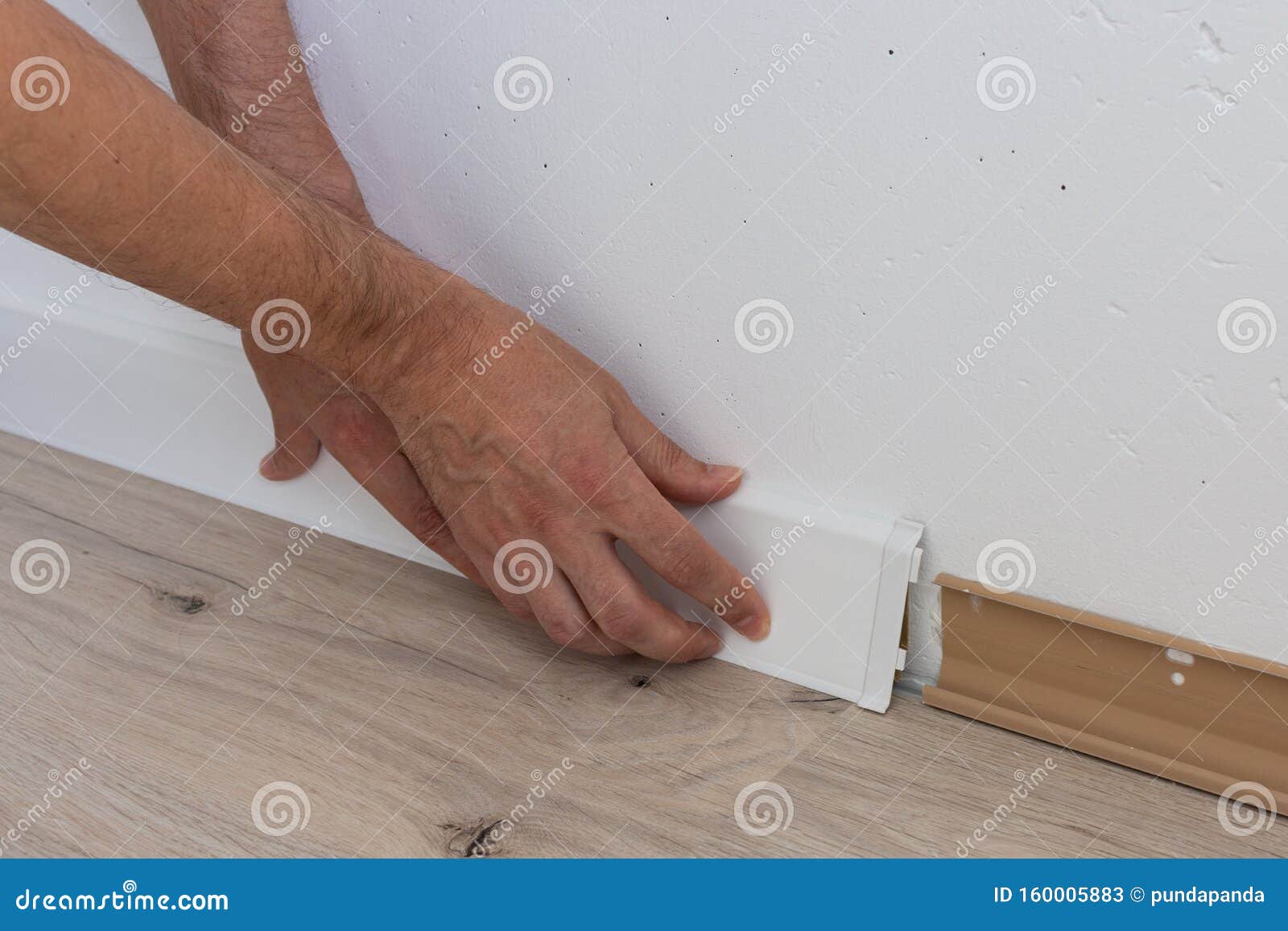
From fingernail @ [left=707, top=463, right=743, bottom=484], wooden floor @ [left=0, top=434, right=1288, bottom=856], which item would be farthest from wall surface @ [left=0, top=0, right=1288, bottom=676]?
wooden floor @ [left=0, top=434, right=1288, bottom=856]

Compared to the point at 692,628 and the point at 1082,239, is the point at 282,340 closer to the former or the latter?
the point at 692,628

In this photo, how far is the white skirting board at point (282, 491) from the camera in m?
0.82

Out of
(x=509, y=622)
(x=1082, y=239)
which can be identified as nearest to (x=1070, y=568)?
(x=1082, y=239)

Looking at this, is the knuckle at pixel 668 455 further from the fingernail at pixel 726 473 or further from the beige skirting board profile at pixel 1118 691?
the beige skirting board profile at pixel 1118 691

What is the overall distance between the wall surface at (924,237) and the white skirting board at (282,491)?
0.04 m

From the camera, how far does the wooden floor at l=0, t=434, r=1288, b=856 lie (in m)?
0.72

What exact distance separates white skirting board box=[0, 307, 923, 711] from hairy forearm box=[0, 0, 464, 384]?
0.98 ft

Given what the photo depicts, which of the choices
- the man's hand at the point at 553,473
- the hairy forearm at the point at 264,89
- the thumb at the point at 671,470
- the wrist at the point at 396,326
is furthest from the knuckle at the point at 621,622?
the hairy forearm at the point at 264,89

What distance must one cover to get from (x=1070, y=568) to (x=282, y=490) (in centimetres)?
76

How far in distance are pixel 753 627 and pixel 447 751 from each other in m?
0.26

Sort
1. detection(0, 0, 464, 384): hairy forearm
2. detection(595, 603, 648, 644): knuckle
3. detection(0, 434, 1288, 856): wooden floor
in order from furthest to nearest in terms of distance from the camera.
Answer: detection(595, 603, 648, 644): knuckle → detection(0, 434, 1288, 856): wooden floor → detection(0, 0, 464, 384): hairy forearm

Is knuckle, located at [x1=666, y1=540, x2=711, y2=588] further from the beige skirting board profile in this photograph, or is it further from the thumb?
the beige skirting board profile

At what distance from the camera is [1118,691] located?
0.76 m

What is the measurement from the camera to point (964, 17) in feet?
2.10
